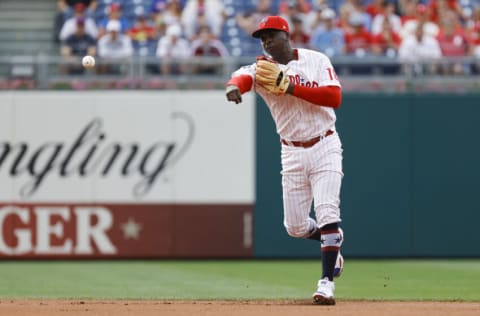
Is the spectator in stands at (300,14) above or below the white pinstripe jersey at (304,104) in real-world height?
above

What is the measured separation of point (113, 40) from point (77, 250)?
293 centimetres

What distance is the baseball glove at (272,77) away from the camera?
8141mm

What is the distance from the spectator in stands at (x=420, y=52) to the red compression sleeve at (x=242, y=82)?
7.22 metres

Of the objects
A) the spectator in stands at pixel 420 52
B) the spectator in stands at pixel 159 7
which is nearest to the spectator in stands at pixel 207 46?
the spectator in stands at pixel 159 7

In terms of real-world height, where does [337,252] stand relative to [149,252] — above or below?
above

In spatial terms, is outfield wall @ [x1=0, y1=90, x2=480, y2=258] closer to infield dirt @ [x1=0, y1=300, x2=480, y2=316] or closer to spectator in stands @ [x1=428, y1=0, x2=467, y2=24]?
spectator in stands @ [x1=428, y1=0, x2=467, y2=24]

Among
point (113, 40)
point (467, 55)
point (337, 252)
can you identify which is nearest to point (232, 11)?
point (113, 40)

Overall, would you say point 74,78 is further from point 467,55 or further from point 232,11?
point 467,55

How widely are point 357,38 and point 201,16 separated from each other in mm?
2257

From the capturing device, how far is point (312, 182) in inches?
337

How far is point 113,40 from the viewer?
15406 millimetres

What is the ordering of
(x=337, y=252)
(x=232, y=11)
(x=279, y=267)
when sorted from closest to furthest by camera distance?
(x=337, y=252)
(x=279, y=267)
(x=232, y=11)

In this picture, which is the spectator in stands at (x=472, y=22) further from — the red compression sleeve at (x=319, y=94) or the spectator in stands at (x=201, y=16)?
the red compression sleeve at (x=319, y=94)

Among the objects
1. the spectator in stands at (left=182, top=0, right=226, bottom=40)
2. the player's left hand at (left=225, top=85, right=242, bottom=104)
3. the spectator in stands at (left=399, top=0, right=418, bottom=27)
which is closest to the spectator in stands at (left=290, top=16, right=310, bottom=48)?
the spectator in stands at (left=182, top=0, right=226, bottom=40)
